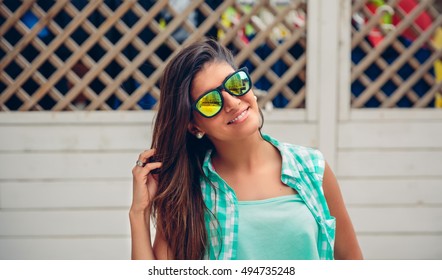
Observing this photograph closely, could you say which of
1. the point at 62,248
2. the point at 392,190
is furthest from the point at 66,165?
the point at 392,190

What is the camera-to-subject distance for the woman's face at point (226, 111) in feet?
3.57

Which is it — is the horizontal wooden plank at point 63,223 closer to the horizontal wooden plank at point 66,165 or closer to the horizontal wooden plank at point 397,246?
the horizontal wooden plank at point 66,165

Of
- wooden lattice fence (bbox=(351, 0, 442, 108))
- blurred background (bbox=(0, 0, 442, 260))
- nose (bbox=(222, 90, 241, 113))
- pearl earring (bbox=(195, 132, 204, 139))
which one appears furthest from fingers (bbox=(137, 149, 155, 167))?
wooden lattice fence (bbox=(351, 0, 442, 108))

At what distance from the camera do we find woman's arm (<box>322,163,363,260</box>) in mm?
1158

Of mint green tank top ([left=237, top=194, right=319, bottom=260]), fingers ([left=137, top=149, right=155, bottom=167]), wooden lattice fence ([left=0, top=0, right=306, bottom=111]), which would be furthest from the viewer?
wooden lattice fence ([left=0, top=0, right=306, bottom=111])

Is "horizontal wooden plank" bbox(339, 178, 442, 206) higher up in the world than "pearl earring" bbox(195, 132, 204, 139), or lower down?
lower down

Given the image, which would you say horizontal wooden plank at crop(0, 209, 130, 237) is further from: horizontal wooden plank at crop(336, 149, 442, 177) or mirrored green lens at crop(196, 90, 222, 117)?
mirrored green lens at crop(196, 90, 222, 117)

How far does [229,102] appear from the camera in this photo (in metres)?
1.08

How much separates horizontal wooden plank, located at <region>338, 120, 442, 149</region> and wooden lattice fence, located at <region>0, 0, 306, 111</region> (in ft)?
0.95

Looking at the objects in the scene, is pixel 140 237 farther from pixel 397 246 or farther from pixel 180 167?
pixel 397 246

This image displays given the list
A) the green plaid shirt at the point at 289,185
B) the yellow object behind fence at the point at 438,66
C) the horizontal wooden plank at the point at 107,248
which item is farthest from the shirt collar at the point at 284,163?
the yellow object behind fence at the point at 438,66

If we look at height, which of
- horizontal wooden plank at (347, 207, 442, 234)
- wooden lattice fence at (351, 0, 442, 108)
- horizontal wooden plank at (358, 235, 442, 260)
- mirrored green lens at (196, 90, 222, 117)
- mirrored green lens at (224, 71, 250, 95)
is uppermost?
wooden lattice fence at (351, 0, 442, 108)

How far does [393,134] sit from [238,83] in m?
1.46
